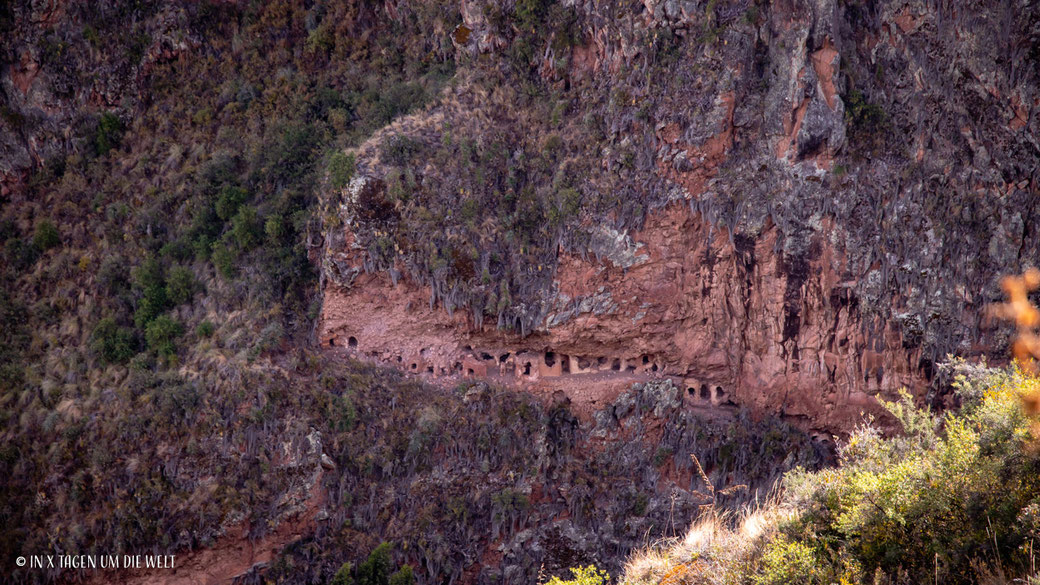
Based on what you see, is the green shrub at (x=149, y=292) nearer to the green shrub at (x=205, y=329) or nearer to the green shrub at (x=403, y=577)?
the green shrub at (x=205, y=329)

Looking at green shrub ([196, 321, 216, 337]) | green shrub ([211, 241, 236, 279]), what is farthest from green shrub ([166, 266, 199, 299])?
green shrub ([196, 321, 216, 337])

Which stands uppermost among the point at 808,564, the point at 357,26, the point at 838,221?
the point at 357,26

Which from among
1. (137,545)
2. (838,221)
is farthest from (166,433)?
(838,221)

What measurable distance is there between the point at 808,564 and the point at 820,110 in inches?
786

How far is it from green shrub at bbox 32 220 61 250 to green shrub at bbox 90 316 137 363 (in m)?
4.88

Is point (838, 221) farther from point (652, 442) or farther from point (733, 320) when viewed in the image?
point (652, 442)

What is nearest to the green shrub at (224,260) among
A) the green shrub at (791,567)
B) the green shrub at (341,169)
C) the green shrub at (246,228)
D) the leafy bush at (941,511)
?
the green shrub at (246,228)

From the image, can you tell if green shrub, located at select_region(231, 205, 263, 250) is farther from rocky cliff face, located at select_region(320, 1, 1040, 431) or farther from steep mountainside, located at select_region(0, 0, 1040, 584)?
rocky cliff face, located at select_region(320, 1, 1040, 431)

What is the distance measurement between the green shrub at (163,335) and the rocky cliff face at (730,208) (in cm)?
591

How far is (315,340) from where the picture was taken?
109 feet

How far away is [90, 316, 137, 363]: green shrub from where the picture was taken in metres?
32.2

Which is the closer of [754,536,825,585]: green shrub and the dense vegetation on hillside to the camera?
[754,536,825,585]: green shrub

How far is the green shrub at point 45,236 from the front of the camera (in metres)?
34.6

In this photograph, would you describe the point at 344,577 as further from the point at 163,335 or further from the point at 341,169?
the point at 341,169
